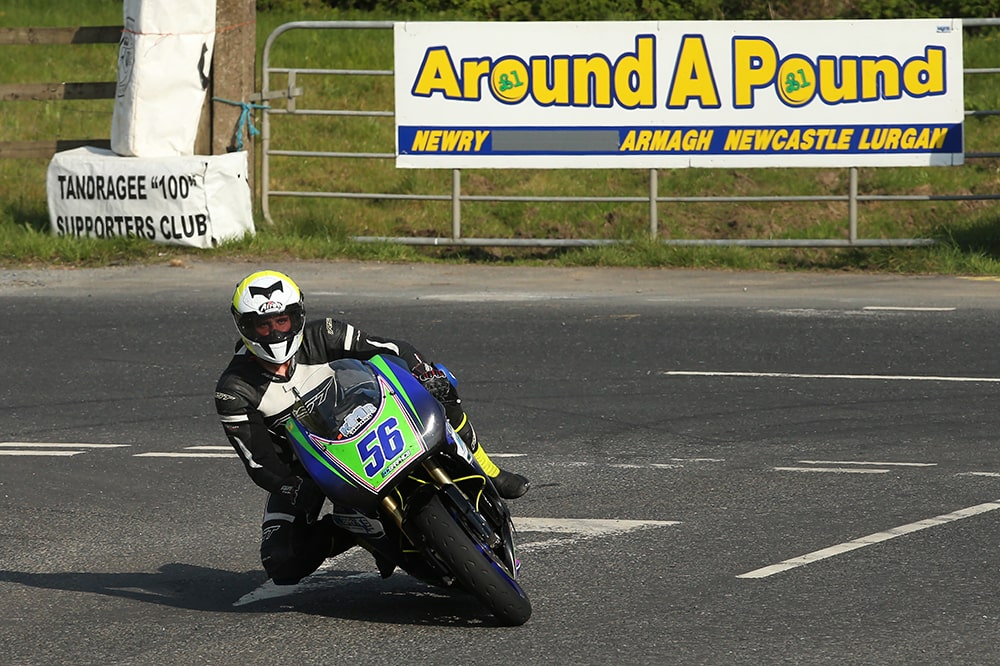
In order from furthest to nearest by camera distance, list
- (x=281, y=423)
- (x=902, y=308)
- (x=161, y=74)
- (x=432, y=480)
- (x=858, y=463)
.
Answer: (x=161, y=74) → (x=902, y=308) → (x=858, y=463) → (x=281, y=423) → (x=432, y=480)

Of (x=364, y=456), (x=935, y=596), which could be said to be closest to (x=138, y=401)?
(x=364, y=456)

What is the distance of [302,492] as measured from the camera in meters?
6.17

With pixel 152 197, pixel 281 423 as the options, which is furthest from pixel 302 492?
pixel 152 197

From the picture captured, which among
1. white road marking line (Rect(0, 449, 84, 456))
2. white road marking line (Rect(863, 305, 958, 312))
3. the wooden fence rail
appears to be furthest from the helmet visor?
the wooden fence rail

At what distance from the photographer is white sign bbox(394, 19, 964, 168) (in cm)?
1620

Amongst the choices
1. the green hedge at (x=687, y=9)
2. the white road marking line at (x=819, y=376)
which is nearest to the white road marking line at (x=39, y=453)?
the white road marking line at (x=819, y=376)

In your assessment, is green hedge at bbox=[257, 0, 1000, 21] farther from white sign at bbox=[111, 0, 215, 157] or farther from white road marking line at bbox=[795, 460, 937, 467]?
white road marking line at bbox=[795, 460, 937, 467]

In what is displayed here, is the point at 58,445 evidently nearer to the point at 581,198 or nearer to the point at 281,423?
the point at 281,423

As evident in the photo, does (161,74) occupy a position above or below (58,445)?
above

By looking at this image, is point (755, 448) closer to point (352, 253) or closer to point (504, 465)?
point (504, 465)

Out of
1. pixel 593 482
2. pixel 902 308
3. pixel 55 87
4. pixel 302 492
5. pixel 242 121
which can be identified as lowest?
pixel 593 482

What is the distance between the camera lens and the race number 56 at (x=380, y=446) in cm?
560

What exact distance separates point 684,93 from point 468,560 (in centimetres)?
1141

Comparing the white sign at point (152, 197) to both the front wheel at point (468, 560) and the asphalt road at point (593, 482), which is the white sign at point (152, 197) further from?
the front wheel at point (468, 560)
